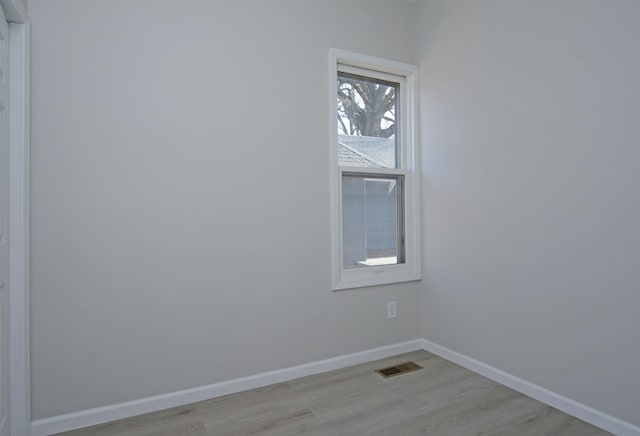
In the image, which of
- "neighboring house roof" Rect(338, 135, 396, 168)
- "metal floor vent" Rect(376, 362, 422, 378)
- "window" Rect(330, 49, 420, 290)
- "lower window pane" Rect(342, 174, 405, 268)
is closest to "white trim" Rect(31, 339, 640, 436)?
"metal floor vent" Rect(376, 362, 422, 378)

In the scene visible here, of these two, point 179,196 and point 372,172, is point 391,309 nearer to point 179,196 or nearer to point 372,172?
point 372,172

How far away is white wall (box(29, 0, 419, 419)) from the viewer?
1.92 m

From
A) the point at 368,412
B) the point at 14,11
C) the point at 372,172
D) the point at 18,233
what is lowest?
the point at 368,412

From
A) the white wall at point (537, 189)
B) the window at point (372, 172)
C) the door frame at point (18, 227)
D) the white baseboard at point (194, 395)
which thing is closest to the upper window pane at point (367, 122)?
the window at point (372, 172)

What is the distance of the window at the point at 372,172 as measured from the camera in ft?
8.93

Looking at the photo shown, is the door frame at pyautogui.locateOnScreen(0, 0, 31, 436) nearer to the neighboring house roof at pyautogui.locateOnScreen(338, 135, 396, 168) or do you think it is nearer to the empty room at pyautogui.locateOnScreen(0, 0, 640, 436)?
the empty room at pyautogui.locateOnScreen(0, 0, 640, 436)

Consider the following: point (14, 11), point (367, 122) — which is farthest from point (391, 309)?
point (14, 11)

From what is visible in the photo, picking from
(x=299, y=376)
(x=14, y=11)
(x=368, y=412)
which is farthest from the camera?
(x=299, y=376)

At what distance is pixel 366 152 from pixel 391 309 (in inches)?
49.7

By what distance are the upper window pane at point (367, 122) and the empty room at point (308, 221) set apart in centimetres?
2

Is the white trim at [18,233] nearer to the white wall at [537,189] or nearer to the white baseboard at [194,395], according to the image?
the white baseboard at [194,395]

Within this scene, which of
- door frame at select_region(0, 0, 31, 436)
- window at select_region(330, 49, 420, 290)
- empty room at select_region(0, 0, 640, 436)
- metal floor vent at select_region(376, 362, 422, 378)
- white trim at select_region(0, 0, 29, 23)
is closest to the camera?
white trim at select_region(0, 0, 29, 23)

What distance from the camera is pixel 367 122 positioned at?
292 centimetres

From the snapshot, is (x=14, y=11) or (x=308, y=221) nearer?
(x=14, y=11)
